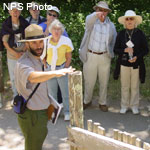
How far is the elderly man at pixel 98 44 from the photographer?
546 centimetres

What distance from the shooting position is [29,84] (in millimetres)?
3273

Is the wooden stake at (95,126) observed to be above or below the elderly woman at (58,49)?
below

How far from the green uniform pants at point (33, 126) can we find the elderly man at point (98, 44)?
7.45 feet

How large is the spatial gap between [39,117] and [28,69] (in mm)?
667

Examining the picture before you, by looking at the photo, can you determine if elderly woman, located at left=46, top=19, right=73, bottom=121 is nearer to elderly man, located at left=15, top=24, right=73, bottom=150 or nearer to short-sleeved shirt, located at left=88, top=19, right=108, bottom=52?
short-sleeved shirt, located at left=88, top=19, right=108, bottom=52

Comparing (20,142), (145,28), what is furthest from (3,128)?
(145,28)

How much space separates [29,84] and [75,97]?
23.0 inches

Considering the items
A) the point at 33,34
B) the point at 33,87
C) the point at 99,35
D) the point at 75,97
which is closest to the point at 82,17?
the point at 99,35

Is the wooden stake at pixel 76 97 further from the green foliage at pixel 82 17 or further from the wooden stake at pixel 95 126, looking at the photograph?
the green foliage at pixel 82 17

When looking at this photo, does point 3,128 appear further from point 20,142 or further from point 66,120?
point 66,120

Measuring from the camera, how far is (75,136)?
3078 mm

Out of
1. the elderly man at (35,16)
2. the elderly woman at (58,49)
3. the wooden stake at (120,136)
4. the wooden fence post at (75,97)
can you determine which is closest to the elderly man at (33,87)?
the wooden fence post at (75,97)

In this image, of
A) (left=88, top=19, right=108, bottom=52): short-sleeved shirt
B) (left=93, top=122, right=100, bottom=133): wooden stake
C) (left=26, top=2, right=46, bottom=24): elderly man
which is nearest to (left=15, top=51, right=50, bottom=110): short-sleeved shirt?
(left=93, top=122, right=100, bottom=133): wooden stake

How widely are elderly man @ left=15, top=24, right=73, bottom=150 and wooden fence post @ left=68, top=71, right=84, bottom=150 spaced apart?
0.95 ft
